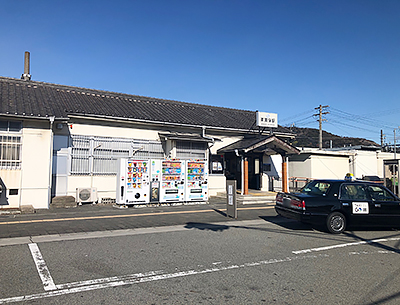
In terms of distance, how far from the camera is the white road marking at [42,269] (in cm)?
485

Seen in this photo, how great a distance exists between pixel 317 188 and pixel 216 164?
31.3ft

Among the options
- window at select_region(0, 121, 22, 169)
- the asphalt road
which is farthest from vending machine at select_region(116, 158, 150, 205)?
the asphalt road

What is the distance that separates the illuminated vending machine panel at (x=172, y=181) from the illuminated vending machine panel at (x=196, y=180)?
27 cm

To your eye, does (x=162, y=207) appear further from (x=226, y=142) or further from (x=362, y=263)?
(x=362, y=263)

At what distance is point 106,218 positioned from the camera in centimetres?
1110

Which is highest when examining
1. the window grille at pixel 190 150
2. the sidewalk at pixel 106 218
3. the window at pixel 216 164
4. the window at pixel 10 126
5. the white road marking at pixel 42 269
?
the window at pixel 10 126

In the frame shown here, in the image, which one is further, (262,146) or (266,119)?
(266,119)

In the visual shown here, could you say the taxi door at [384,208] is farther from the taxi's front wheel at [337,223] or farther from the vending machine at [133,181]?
the vending machine at [133,181]

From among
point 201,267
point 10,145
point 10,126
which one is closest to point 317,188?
point 201,267

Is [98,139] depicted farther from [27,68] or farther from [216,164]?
[27,68]

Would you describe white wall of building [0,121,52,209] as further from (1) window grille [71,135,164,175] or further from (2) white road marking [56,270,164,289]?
(2) white road marking [56,270,164,289]

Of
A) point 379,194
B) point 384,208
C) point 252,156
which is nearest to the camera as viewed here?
point 384,208

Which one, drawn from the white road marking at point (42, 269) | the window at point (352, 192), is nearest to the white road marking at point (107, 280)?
the white road marking at point (42, 269)

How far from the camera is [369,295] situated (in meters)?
4.65
